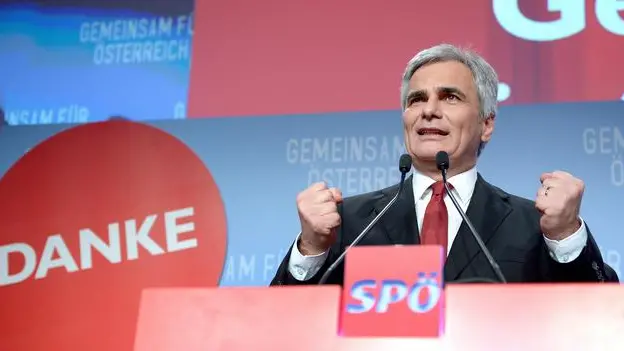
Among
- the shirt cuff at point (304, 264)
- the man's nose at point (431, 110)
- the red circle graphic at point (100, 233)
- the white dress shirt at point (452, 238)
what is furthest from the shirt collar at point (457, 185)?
the red circle graphic at point (100, 233)

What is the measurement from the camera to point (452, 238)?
192 centimetres

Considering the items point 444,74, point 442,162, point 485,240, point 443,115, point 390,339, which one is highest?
point 444,74

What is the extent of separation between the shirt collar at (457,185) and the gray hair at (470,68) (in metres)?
0.19

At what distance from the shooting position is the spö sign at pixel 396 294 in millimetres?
1127

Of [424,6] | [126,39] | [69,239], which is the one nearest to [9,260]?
[69,239]

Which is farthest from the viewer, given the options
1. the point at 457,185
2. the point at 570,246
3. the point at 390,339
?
the point at 457,185

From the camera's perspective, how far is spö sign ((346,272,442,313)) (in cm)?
113

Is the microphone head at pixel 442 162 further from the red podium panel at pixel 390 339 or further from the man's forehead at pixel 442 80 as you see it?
the red podium panel at pixel 390 339

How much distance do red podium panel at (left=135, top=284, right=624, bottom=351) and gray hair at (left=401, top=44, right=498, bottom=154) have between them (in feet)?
3.57

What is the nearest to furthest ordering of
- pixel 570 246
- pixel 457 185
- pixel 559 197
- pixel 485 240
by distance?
pixel 559 197 < pixel 570 246 < pixel 485 240 < pixel 457 185

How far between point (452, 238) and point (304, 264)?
40 cm

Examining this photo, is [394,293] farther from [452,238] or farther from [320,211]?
[452,238]

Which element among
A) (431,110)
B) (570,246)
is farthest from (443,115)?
(570,246)

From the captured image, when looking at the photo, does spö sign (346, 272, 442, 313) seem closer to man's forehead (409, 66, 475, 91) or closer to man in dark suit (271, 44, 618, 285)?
man in dark suit (271, 44, 618, 285)
